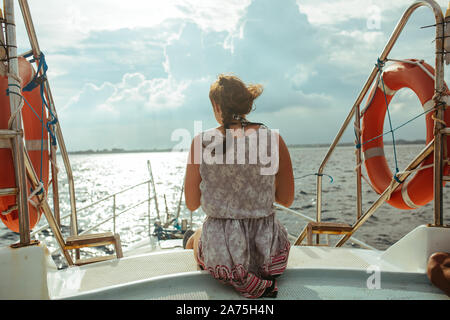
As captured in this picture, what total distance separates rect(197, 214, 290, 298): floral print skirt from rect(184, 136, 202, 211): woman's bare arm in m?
0.11

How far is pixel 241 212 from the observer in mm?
1443

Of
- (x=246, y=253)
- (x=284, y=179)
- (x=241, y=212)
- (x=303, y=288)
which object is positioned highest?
(x=284, y=179)

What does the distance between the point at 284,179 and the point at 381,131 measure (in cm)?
137

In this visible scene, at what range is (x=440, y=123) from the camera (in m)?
1.51

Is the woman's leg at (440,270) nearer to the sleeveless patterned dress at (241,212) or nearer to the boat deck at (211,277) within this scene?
the boat deck at (211,277)

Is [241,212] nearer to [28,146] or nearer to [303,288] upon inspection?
[303,288]

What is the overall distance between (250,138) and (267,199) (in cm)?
28

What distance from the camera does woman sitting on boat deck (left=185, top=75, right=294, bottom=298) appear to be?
1399mm

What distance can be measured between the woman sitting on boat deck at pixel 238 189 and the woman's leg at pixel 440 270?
623 millimetres

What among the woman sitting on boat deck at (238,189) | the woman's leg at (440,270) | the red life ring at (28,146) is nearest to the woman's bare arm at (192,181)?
the woman sitting on boat deck at (238,189)

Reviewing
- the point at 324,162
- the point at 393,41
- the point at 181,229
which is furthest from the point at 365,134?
the point at 181,229

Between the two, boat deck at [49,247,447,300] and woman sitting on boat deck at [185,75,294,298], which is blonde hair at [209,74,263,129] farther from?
boat deck at [49,247,447,300]

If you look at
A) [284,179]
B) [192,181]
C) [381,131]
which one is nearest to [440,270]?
[284,179]

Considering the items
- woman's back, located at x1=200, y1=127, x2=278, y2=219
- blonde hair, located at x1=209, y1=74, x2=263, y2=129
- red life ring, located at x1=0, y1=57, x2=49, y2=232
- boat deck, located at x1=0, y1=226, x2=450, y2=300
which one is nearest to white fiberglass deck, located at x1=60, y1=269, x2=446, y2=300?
boat deck, located at x1=0, y1=226, x2=450, y2=300
